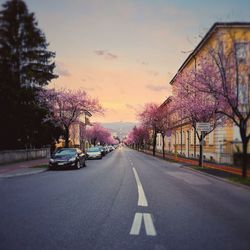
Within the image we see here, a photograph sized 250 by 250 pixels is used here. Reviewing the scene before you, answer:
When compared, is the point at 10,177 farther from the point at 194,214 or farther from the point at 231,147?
the point at 231,147

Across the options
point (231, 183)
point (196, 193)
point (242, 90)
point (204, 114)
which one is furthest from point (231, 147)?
point (196, 193)

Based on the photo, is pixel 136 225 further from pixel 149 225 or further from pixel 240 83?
pixel 240 83

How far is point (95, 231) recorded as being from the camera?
553 cm

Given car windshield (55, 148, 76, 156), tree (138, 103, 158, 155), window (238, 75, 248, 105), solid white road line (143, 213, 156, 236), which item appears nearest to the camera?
solid white road line (143, 213, 156, 236)

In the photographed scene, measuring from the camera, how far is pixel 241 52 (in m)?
16.2

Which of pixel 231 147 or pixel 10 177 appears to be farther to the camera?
pixel 231 147

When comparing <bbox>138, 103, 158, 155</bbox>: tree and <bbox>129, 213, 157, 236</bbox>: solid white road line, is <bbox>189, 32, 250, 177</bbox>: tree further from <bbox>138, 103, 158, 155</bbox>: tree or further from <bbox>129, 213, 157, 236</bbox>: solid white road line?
<bbox>138, 103, 158, 155</bbox>: tree

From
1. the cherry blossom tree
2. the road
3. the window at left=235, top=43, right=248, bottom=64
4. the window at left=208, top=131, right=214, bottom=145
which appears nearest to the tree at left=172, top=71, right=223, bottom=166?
the window at left=235, top=43, right=248, bottom=64

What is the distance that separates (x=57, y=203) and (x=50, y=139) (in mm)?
30123

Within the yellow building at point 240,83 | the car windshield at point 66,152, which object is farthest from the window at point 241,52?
the car windshield at point 66,152

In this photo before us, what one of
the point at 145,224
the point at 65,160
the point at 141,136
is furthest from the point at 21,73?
the point at 141,136

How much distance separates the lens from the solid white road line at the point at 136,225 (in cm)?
555

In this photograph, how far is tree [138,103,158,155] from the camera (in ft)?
160

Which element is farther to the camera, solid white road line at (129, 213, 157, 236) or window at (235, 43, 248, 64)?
window at (235, 43, 248, 64)
